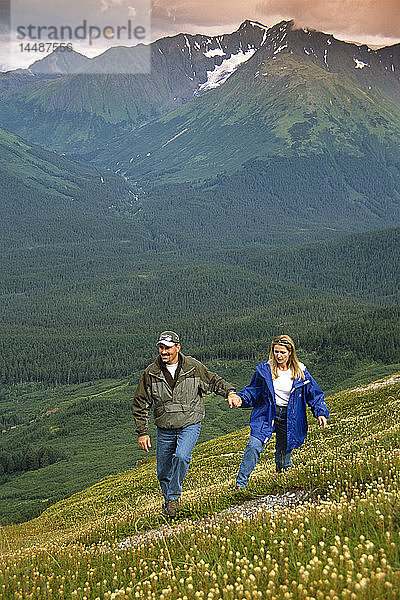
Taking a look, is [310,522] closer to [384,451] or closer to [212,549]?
[212,549]

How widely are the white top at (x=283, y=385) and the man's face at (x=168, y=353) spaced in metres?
2.54

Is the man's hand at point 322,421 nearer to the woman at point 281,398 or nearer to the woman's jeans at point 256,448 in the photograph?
the woman at point 281,398

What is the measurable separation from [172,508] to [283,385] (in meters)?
4.09

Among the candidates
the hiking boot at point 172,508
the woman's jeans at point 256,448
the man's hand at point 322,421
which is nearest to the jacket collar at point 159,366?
the woman's jeans at point 256,448

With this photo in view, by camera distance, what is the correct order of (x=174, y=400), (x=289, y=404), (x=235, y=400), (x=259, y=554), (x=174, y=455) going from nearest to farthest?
(x=259, y=554) < (x=289, y=404) < (x=235, y=400) < (x=174, y=400) < (x=174, y=455)

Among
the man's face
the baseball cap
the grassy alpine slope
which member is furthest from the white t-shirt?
the baseball cap

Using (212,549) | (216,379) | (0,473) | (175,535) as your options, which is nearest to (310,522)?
(212,549)

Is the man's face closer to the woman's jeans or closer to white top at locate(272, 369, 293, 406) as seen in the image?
white top at locate(272, 369, 293, 406)

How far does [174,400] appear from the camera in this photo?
13.5 metres

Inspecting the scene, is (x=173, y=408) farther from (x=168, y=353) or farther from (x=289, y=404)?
(x=289, y=404)

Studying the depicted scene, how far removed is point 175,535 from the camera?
35.4 feet

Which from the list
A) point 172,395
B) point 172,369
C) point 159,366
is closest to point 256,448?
point 172,395

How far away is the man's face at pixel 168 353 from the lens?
13.2m

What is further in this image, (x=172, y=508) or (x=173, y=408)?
(x=173, y=408)
